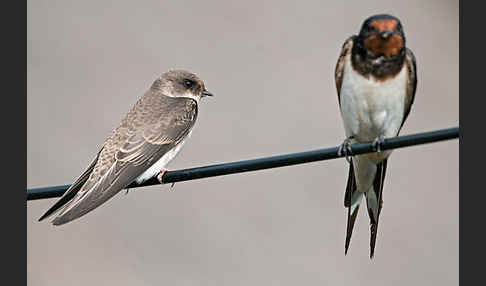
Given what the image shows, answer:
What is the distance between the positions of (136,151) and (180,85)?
92 cm

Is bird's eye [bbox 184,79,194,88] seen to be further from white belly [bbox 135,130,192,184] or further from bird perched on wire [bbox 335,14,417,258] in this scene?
bird perched on wire [bbox 335,14,417,258]

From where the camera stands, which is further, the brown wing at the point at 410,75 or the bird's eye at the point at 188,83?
the bird's eye at the point at 188,83

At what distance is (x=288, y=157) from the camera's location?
3.65m

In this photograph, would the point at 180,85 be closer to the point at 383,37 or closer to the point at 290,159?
the point at 383,37

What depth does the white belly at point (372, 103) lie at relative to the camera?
4527 millimetres

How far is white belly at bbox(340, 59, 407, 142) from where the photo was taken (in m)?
4.53

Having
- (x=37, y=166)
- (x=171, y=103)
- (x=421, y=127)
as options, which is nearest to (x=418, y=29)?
(x=421, y=127)

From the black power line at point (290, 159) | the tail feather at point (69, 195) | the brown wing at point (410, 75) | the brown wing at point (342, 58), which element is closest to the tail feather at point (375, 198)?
the brown wing at point (410, 75)

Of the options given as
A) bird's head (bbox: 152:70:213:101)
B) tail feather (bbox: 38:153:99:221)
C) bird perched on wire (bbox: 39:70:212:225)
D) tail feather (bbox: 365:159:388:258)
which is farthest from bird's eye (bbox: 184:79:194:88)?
tail feather (bbox: 365:159:388:258)

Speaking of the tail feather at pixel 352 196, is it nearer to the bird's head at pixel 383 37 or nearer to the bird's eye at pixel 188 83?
Answer: the bird's head at pixel 383 37

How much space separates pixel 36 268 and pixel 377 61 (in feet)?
17.2

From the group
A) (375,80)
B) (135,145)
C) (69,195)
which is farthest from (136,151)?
(375,80)

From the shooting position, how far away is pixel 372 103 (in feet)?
14.9

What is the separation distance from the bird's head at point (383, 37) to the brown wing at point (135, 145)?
1283 mm
